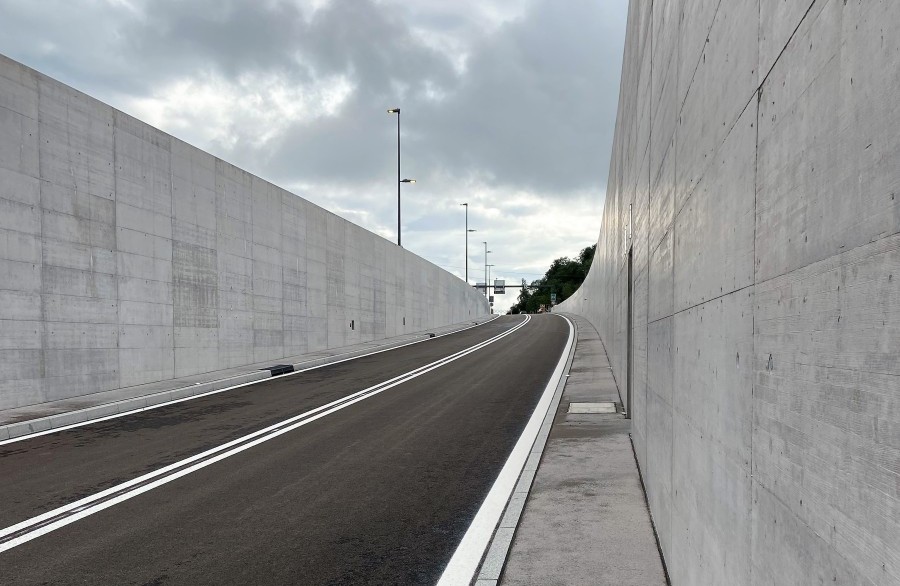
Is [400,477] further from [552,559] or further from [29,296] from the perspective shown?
[29,296]

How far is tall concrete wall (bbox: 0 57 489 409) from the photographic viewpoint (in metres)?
12.1

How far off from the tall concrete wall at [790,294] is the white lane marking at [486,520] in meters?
1.51

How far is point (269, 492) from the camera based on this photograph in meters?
6.65

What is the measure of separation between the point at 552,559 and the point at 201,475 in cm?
453

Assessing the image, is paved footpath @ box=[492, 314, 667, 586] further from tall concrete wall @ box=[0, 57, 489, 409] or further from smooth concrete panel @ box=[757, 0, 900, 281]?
tall concrete wall @ box=[0, 57, 489, 409]

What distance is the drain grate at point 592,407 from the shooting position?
36.1 ft

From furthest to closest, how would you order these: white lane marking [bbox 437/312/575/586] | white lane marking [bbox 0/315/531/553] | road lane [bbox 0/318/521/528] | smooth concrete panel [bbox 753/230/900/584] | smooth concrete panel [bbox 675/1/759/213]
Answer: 1. road lane [bbox 0/318/521/528]
2. white lane marking [bbox 0/315/531/553]
3. white lane marking [bbox 437/312/575/586]
4. smooth concrete panel [bbox 675/1/759/213]
5. smooth concrete panel [bbox 753/230/900/584]

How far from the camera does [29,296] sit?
12141mm

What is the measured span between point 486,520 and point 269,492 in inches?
95.0

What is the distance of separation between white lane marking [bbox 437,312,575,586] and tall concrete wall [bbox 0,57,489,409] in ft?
31.2

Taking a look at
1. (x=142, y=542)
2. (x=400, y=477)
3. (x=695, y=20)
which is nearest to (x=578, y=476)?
(x=400, y=477)

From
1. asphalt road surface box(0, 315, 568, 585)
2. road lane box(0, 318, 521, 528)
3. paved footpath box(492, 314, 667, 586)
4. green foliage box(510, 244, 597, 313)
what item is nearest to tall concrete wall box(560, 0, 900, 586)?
paved footpath box(492, 314, 667, 586)

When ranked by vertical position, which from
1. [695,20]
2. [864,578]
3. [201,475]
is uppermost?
[695,20]

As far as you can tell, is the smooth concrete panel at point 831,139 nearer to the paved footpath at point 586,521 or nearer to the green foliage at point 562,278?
the paved footpath at point 586,521
